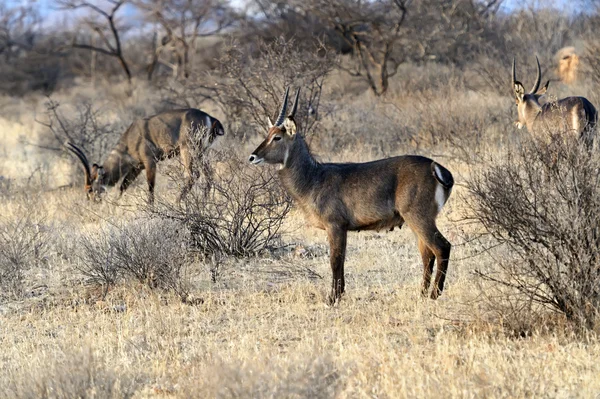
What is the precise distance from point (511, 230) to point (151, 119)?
28.8ft

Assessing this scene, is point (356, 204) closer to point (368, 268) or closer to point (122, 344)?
point (368, 268)

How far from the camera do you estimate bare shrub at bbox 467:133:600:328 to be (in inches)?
241

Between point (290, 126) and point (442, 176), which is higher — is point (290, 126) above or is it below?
above

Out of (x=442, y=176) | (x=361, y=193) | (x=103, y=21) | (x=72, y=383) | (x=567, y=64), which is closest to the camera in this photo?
(x=72, y=383)

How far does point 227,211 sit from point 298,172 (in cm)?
177

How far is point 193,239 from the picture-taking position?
9.51 meters

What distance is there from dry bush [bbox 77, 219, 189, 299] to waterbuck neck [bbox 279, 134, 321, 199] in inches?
54.0

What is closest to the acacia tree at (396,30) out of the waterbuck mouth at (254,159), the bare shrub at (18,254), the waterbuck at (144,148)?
the waterbuck at (144,148)

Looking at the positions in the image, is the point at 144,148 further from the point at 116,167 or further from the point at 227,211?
the point at 227,211

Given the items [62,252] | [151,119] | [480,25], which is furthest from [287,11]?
[62,252]

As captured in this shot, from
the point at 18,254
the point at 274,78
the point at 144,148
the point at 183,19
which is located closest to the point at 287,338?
the point at 18,254

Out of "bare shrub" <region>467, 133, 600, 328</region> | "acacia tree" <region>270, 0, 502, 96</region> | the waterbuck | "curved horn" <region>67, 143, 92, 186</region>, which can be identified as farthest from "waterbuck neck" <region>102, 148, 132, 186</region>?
"acacia tree" <region>270, 0, 502, 96</region>

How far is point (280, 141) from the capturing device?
807 cm

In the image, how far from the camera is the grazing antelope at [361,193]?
7.58 meters
